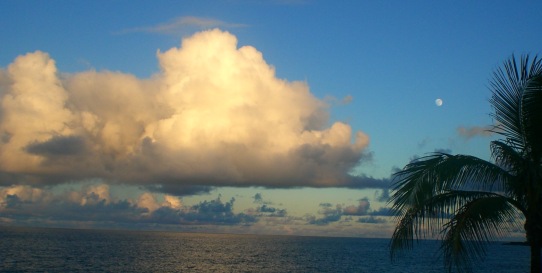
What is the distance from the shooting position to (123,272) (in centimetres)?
8125

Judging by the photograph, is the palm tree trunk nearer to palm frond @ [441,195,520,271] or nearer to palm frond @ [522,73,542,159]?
palm frond @ [441,195,520,271]

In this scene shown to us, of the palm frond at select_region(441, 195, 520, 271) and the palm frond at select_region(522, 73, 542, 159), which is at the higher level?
the palm frond at select_region(522, 73, 542, 159)

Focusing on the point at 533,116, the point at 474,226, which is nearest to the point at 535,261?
the point at 474,226

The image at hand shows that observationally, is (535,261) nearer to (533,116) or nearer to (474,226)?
(474,226)

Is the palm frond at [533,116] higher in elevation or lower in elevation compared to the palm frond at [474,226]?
higher

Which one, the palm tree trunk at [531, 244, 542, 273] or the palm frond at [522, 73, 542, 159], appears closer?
the palm frond at [522, 73, 542, 159]

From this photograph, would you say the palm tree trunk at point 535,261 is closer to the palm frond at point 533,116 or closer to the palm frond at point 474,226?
the palm frond at point 474,226

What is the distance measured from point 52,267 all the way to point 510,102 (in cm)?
7998

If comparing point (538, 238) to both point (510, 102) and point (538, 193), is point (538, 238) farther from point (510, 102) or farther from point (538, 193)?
point (510, 102)

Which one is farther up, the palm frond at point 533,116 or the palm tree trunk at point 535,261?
the palm frond at point 533,116

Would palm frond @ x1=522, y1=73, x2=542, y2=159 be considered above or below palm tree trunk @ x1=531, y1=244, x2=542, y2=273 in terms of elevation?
above

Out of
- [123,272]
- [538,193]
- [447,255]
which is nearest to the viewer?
[538,193]

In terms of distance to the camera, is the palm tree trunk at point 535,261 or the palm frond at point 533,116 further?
the palm tree trunk at point 535,261

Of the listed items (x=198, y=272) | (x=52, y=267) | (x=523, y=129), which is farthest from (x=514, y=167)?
(x=52, y=267)
